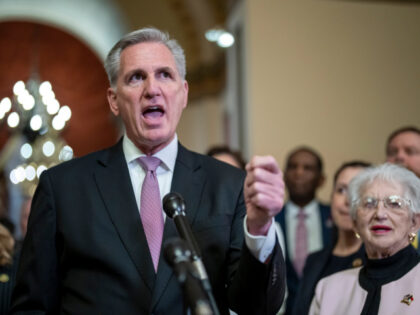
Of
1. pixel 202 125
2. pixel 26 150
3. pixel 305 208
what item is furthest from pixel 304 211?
pixel 26 150

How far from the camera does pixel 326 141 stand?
6898 millimetres

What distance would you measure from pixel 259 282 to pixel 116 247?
491 mm

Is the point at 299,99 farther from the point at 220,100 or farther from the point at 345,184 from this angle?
the point at 220,100

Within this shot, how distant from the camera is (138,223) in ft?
6.81

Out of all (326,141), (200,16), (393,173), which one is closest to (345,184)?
(393,173)

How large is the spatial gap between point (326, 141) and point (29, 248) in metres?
5.16

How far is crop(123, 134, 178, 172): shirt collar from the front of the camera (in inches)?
87.4

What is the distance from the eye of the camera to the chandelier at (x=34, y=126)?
418 inches

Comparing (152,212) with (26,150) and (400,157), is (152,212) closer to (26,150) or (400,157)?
(400,157)

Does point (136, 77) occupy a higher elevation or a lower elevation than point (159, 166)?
higher

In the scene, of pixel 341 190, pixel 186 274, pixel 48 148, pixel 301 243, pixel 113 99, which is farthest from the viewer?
pixel 48 148

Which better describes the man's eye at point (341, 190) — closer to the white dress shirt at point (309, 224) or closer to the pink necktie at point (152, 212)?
the white dress shirt at point (309, 224)

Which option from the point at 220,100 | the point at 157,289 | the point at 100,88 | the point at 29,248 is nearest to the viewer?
the point at 157,289

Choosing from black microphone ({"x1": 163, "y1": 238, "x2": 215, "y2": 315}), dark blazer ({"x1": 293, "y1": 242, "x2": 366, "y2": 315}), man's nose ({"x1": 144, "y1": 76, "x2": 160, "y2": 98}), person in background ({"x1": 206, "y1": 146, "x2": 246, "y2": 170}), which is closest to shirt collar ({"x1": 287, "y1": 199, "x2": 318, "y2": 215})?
person in background ({"x1": 206, "y1": 146, "x2": 246, "y2": 170})
